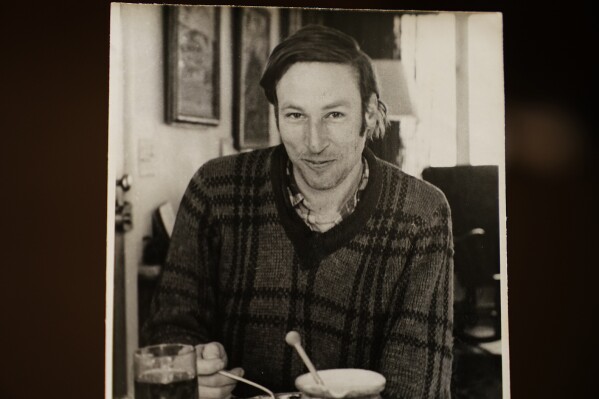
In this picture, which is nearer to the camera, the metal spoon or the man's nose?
the metal spoon

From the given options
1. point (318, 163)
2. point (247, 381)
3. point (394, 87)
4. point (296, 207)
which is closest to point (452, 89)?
point (394, 87)

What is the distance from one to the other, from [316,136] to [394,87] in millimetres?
256

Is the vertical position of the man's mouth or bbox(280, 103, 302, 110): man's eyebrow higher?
bbox(280, 103, 302, 110): man's eyebrow

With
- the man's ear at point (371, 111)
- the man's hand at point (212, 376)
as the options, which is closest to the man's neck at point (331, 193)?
the man's ear at point (371, 111)

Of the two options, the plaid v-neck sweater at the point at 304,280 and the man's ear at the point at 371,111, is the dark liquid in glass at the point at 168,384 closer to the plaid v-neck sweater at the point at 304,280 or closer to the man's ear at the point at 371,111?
the plaid v-neck sweater at the point at 304,280

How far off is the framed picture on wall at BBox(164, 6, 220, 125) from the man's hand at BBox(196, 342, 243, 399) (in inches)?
24.1

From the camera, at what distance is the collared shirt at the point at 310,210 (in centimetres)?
173

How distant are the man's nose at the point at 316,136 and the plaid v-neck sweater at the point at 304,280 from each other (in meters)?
0.08

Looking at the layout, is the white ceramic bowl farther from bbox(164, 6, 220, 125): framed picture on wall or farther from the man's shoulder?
bbox(164, 6, 220, 125): framed picture on wall

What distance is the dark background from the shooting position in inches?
66.9

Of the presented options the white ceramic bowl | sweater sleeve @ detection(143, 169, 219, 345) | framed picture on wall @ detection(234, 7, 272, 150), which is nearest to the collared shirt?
framed picture on wall @ detection(234, 7, 272, 150)
